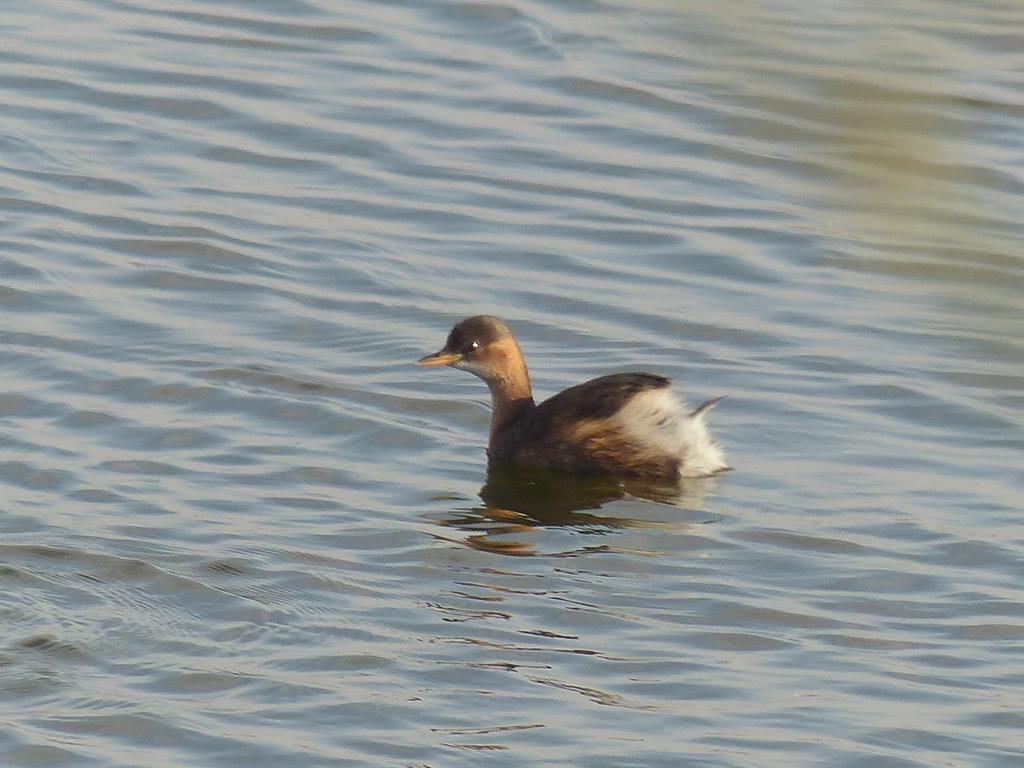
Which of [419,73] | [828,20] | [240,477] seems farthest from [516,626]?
[419,73]

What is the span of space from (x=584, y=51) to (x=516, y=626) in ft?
27.6

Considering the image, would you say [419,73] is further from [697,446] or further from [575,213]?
[697,446]

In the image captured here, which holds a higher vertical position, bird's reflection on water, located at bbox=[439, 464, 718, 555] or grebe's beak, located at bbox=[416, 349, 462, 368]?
grebe's beak, located at bbox=[416, 349, 462, 368]

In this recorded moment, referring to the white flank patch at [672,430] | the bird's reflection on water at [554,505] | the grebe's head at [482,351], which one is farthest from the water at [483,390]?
the grebe's head at [482,351]

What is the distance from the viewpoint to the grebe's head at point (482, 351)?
902 centimetres

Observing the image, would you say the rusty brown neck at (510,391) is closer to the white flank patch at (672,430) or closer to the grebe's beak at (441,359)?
the grebe's beak at (441,359)

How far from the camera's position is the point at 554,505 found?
A: 835cm

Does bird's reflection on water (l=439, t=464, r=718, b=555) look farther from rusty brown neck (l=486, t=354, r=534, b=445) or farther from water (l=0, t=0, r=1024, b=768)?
rusty brown neck (l=486, t=354, r=534, b=445)

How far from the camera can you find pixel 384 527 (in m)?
7.55

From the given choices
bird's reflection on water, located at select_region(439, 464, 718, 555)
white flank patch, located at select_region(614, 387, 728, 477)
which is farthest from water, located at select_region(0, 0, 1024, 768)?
white flank patch, located at select_region(614, 387, 728, 477)

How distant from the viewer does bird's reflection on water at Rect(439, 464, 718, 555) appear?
7727mm

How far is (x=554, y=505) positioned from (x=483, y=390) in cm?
161

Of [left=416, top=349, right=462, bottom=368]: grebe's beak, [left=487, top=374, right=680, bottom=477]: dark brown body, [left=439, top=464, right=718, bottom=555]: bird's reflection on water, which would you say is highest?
[left=416, top=349, right=462, bottom=368]: grebe's beak

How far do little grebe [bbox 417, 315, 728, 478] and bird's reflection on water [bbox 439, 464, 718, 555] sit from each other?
60 millimetres
